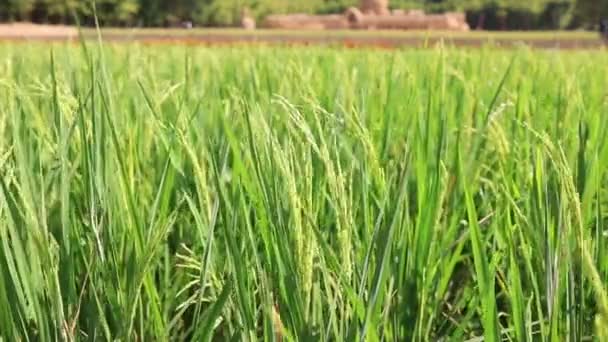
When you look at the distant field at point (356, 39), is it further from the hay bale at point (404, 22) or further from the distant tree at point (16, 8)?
the hay bale at point (404, 22)

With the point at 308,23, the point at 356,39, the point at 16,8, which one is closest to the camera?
the point at 356,39

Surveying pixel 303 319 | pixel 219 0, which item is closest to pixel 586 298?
pixel 303 319

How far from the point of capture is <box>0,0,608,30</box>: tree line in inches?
1126

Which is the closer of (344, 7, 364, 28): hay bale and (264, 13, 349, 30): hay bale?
(344, 7, 364, 28): hay bale

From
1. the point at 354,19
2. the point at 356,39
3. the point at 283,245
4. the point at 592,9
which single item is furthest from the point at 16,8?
the point at 283,245

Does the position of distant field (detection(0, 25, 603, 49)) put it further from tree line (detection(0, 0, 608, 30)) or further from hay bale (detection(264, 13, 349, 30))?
hay bale (detection(264, 13, 349, 30))

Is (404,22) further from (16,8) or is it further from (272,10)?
(272,10)

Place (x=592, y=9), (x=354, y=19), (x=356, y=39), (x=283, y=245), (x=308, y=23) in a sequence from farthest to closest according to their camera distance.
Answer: (x=592, y=9) → (x=308, y=23) → (x=354, y=19) → (x=356, y=39) → (x=283, y=245)

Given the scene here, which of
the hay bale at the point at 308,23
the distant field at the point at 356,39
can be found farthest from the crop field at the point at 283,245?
the hay bale at the point at 308,23

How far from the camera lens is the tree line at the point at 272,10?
2861cm

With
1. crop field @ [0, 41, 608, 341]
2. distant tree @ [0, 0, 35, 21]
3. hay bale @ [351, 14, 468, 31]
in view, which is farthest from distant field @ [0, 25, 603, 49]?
hay bale @ [351, 14, 468, 31]

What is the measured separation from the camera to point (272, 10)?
44.2 meters

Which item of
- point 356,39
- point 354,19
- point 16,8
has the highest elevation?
point 16,8

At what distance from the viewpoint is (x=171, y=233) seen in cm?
98
